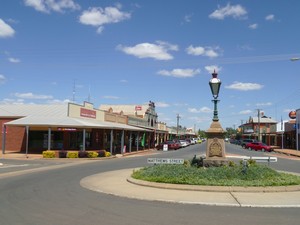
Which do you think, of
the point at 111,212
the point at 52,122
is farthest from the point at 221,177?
the point at 52,122

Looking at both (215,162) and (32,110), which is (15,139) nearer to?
(32,110)

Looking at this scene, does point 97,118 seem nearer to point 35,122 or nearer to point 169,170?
point 35,122

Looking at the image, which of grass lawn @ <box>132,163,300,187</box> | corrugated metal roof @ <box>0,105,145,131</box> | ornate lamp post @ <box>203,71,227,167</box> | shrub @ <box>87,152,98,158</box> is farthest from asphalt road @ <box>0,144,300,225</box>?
corrugated metal roof @ <box>0,105,145,131</box>

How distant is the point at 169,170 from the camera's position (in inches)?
623

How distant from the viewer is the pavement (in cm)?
1117

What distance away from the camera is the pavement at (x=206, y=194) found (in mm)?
11172

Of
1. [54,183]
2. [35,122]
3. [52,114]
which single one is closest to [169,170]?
[54,183]

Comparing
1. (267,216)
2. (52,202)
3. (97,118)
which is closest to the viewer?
(267,216)

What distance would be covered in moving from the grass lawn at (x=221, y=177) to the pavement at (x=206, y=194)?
0.49m

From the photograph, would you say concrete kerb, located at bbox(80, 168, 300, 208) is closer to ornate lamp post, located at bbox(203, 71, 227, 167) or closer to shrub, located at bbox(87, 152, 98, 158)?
ornate lamp post, located at bbox(203, 71, 227, 167)

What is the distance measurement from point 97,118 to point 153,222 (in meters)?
39.5

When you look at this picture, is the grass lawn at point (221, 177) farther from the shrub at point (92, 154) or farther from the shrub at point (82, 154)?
the shrub at point (92, 154)

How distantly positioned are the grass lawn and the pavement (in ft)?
1.62

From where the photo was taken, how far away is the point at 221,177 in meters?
14.7
